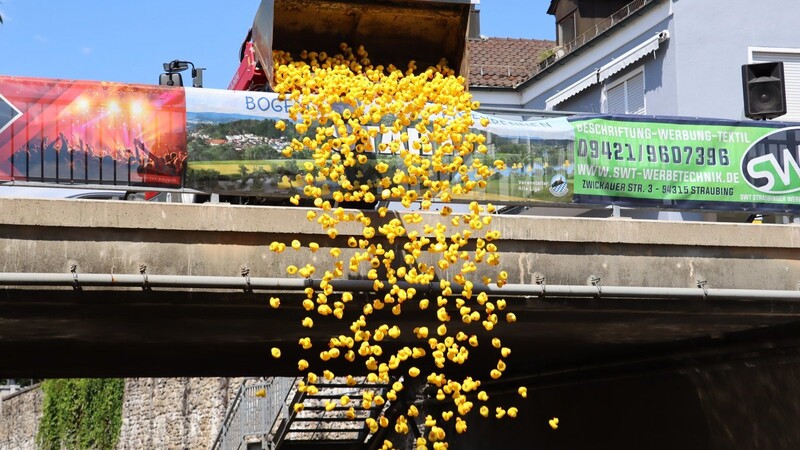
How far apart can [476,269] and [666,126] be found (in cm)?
340

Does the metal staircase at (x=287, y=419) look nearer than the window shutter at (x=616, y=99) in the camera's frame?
Yes

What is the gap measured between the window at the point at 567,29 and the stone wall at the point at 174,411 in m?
12.3

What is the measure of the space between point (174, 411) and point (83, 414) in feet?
19.0

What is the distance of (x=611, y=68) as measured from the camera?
2453 centimetres

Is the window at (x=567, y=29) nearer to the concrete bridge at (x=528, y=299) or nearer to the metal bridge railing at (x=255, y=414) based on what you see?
the metal bridge railing at (x=255, y=414)

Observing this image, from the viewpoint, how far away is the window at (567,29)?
26.9m

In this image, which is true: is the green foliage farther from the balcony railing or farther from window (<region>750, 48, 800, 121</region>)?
window (<region>750, 48, 800, 121</region>)

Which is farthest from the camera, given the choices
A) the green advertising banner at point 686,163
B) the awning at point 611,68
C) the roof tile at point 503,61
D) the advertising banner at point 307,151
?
the roof tile at point 503,61

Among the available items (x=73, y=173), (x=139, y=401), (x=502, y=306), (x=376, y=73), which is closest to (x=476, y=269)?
(x=502, y=306)

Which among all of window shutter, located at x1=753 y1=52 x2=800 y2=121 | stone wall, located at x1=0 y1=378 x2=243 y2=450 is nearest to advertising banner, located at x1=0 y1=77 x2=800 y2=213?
window shutter, located at x1=753 y1=52 x2=800 y2=121

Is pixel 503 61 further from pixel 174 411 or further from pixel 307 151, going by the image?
pixel 307 151

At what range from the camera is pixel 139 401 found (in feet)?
118

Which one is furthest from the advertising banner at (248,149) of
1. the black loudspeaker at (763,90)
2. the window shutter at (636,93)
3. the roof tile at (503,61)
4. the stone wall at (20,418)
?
the stone wall at (20,418)

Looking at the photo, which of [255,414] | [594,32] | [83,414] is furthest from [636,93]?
[83,414]
